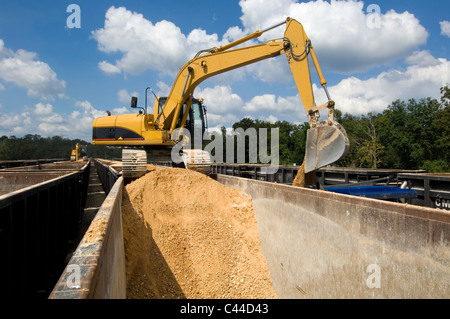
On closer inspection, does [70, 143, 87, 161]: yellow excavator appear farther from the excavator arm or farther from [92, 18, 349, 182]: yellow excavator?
the excavator arm

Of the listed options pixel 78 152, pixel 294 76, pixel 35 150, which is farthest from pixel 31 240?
pixel 35 150

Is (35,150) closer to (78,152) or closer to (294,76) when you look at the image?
(78,152)

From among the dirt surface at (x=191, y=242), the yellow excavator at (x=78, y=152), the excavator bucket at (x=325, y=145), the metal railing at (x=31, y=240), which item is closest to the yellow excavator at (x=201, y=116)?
the excavator bucket at (x=325, y=145)

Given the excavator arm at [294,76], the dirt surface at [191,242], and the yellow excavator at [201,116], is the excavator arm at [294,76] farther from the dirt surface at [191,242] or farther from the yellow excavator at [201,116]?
the dirt surface at [191,242]

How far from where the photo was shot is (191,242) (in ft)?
17.2

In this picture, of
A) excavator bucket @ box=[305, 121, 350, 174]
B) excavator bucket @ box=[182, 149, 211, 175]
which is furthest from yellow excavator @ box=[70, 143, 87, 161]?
excavator bucket @ box=[305, 121, 350, 174]

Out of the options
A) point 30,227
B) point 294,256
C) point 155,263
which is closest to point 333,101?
point 294,256

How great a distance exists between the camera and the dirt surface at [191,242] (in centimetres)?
438

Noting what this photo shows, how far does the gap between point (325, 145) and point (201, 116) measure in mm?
6432

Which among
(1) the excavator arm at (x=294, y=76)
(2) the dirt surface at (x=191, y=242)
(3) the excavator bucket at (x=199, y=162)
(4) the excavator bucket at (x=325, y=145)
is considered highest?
(1) the excavator arm at (x=294, y=76)

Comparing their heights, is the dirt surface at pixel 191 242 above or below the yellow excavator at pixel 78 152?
below

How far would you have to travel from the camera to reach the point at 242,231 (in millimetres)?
5629
